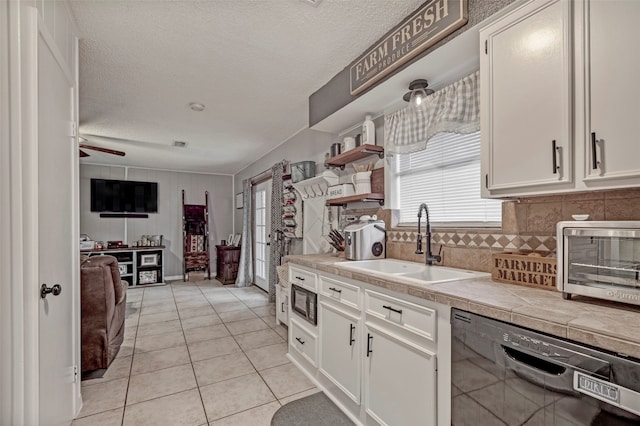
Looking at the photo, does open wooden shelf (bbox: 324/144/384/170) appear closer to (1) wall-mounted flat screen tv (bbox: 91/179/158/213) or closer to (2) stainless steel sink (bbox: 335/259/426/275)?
(2) stainless steel sink (bbox: 335/259/426/275)

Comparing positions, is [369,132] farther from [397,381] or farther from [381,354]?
[397,381]

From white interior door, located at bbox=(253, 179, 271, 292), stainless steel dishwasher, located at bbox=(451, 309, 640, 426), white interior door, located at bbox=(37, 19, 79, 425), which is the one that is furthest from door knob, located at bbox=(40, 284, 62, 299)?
white interior door, located at bbox=(253, 179, 271, 292)

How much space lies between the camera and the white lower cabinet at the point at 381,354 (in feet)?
4.45

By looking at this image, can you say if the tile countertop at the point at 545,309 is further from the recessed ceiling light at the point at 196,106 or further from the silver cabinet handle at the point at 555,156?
the recessed ceiling light at the point at 196,106

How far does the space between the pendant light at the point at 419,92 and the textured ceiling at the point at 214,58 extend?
1.32 ft

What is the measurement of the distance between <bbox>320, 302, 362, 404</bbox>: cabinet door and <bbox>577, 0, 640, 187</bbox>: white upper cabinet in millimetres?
1399

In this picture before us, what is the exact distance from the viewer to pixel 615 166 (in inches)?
42.8

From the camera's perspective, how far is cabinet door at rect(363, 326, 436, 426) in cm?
139

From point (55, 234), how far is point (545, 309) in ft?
7.28

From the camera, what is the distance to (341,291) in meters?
2.04

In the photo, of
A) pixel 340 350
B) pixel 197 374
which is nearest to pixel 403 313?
pixel 340 350

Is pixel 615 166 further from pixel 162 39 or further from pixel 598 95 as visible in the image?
pixel 162 39

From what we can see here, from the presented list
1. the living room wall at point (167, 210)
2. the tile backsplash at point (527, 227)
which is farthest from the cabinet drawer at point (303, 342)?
the living room wall at point (167, 210)

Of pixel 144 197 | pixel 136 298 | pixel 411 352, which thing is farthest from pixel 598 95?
pixel 144 197
